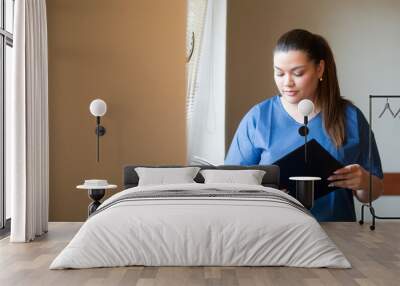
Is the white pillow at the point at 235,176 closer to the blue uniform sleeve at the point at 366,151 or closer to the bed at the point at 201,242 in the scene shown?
the blue uniform sleeve at the point at 366,151

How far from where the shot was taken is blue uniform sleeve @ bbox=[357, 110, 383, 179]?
23.2ft

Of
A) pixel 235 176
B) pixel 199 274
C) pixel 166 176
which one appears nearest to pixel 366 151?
pixel 235 176

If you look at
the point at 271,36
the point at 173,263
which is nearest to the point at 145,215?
the point at 173,263

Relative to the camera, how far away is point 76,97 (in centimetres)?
721

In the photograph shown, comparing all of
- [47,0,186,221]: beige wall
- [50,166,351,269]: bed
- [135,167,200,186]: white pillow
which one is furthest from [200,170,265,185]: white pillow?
[50,166,351,269]: bed

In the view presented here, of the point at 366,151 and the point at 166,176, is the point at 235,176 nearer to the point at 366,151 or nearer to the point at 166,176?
the point at 166,176

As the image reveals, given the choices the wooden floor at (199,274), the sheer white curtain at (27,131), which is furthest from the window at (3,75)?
the wooden floor at (199,274)

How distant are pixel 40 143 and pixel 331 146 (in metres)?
3.13

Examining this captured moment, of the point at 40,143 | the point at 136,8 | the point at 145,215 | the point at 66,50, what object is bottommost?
the point at 145,215

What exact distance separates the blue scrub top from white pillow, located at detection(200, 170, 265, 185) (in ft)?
1.92

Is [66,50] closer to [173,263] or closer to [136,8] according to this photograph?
[136,8]

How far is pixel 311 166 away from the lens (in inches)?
274

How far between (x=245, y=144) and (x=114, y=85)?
64.6 inches

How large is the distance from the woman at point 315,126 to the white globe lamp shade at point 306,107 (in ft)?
0.55
